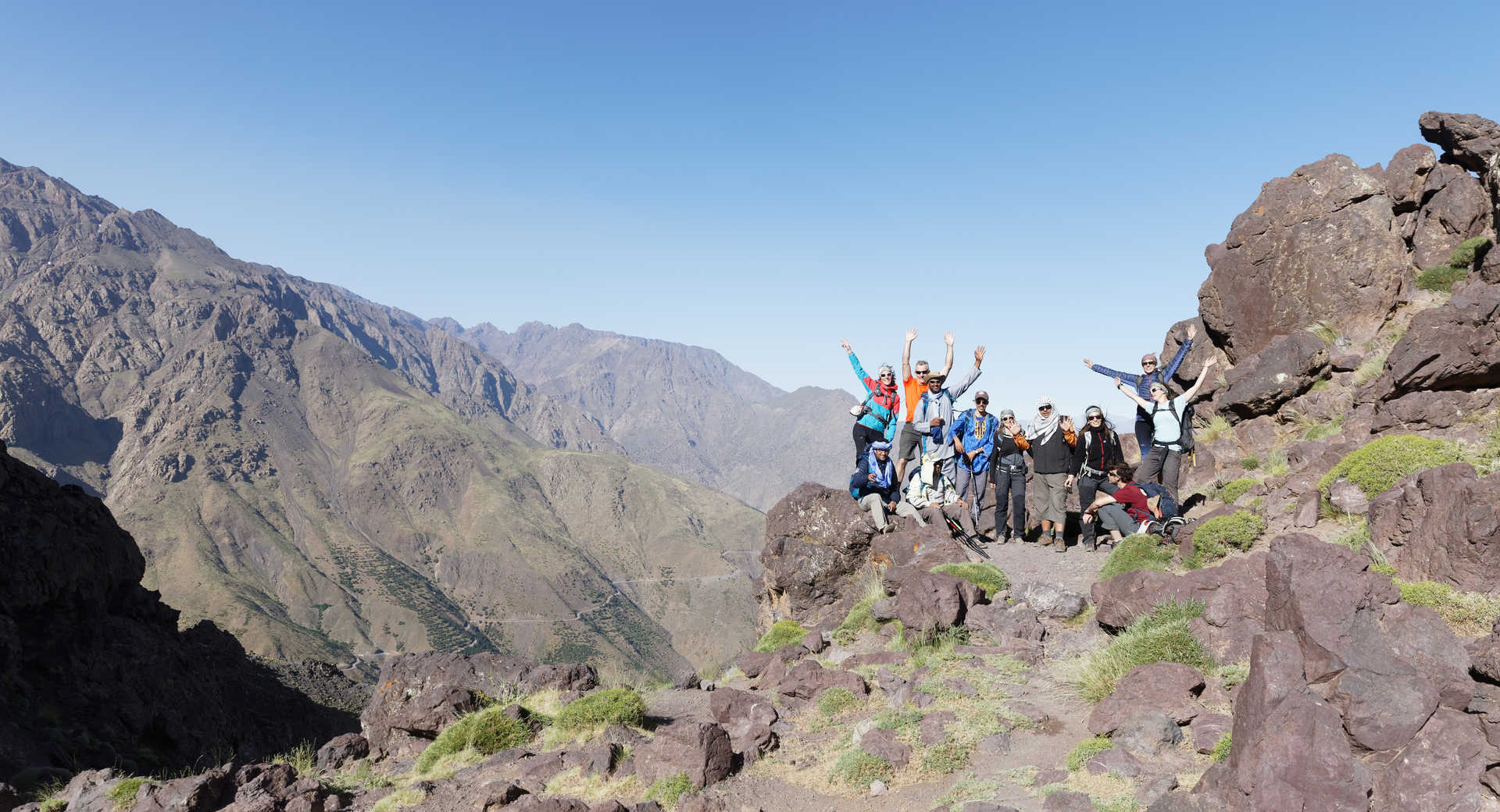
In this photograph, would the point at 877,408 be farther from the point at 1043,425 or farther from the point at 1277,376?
the point at 1277,376

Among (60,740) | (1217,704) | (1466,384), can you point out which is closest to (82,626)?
(60,740)

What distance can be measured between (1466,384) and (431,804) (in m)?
21.0

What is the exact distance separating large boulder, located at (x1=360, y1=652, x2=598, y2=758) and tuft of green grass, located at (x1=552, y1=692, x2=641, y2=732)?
218cm

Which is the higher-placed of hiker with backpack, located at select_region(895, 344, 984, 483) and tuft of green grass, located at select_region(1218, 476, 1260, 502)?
hiker with backpack, located at select_region(895, 344, 984, 483)

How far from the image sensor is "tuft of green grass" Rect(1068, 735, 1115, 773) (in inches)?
317

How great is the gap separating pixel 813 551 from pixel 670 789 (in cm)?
1130

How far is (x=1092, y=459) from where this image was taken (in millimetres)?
16344

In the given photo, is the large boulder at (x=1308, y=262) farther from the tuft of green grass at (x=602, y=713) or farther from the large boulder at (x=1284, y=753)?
the tuft of green grass at (x=602, y=713)

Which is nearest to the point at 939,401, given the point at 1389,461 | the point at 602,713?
the point at 1389,461

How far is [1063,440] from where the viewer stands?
16688 millimetres

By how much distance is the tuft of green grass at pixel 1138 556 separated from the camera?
13969mm

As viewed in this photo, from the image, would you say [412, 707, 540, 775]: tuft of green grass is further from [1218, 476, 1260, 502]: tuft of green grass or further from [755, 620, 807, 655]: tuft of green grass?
[1218, 476, 1260, 502]: tuft of green grass

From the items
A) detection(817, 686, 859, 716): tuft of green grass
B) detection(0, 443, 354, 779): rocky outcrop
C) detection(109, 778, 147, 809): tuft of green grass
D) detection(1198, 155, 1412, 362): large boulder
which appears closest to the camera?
detection(109, 778, 147, 809): tuft of green grass

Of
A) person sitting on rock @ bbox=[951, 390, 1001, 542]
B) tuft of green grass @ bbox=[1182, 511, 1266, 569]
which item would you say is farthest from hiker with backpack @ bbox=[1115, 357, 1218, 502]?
person sitting on rock @ bbox=[951, 390, 1001, 542]
